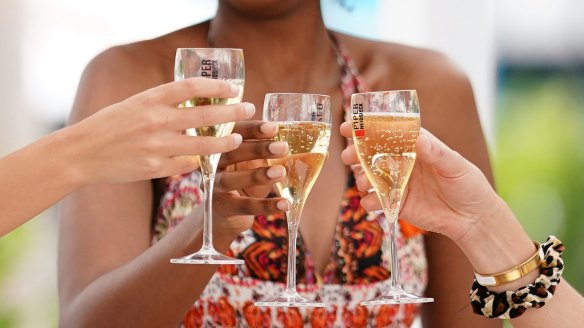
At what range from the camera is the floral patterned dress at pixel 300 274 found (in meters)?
2.57

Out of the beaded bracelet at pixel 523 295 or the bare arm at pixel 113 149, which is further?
the beaded bracelet at pixel 523 295

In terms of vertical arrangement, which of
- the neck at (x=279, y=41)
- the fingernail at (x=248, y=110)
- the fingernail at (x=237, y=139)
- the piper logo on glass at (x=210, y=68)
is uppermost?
the neck at (x=279, y=41)

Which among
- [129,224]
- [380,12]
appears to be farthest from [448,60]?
[380,12]

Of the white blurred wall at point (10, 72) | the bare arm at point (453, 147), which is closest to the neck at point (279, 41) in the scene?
the bare arm at point (453, 147)

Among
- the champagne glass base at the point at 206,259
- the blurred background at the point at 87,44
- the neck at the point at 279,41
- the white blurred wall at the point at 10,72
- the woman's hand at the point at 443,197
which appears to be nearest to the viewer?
the champagne glass base at the point at 206,259

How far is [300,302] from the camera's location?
186 centimetres

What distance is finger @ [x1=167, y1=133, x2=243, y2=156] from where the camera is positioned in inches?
66.9

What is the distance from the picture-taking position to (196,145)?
1.71 meters

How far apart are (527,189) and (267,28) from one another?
4.39 metres

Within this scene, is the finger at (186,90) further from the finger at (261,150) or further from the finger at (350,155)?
the finger at (350,155)

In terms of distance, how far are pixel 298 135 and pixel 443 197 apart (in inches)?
14.4

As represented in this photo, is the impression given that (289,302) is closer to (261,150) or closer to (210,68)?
→ (261,150)

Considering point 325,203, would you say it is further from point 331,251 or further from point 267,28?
point 267,28

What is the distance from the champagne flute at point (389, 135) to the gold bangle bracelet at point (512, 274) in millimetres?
258
